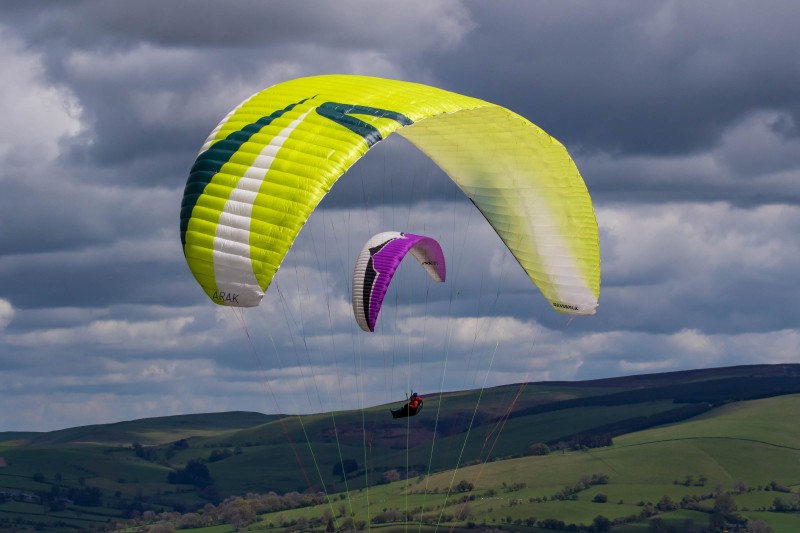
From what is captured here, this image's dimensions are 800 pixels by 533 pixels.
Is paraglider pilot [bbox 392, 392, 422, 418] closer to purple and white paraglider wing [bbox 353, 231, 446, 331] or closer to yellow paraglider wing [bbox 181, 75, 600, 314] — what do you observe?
purple and white paraglider wing [bbox 353, 231, 446, 331]

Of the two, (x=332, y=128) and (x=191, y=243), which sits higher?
(x=332, y=128)

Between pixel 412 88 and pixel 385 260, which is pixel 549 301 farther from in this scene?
pixel 412 88

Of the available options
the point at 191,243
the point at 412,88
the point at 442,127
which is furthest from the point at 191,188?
the point at 442,127

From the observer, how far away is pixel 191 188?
126ft

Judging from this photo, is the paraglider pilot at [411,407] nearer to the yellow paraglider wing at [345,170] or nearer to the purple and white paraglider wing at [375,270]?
the purple and white paraglider wing at [375,270]

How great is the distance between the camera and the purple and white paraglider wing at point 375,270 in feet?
153

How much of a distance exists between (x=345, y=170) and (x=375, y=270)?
10444 mm

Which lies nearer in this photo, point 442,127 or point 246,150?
point 246,150

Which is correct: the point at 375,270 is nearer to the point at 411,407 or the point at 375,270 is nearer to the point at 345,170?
the point at 411,407

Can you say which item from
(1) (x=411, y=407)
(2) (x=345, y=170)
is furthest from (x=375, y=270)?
(2) (x=345, y=170)

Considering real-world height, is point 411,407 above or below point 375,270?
below

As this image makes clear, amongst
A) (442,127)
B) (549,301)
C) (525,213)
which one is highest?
(442,127)

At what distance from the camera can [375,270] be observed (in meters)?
46.8

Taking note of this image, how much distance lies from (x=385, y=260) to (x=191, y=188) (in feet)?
33.9
